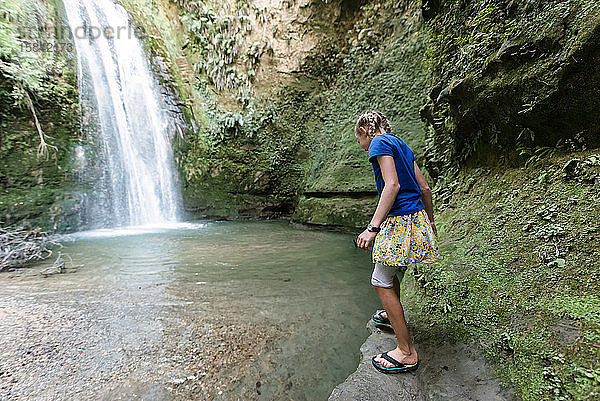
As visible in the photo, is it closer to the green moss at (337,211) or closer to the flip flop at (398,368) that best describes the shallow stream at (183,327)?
the flip flop at (398,368)

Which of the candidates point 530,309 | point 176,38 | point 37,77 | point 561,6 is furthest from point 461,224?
point 176,38

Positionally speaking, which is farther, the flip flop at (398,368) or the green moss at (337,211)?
the green moss at (337,211)

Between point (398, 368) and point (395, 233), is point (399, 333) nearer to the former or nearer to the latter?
point (398, 368)

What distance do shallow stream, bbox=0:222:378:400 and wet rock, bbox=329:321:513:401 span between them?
271 millimetres

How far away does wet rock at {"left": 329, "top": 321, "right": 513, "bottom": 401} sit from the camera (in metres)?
1.52

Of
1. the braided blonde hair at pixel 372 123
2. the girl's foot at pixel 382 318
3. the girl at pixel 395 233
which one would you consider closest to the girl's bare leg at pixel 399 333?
the girl at pixel 395 233

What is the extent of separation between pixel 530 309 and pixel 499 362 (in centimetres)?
36

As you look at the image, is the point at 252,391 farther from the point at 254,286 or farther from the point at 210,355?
the point at 254,286

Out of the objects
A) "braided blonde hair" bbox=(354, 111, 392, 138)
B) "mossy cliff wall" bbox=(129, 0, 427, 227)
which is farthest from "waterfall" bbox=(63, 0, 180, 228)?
"braided blonde hair" bbox=(354, 111, 392, 138)

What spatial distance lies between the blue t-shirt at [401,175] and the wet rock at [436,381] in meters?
0.91

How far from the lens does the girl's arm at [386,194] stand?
5.58 feet

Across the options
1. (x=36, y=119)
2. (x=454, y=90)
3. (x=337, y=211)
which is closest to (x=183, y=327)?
(x=454, y=90)

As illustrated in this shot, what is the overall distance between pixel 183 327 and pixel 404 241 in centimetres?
200

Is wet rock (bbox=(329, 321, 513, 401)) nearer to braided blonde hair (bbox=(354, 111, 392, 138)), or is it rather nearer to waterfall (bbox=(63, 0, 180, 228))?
braided blonde hair (bbox=(354, 111, 392, 138))
